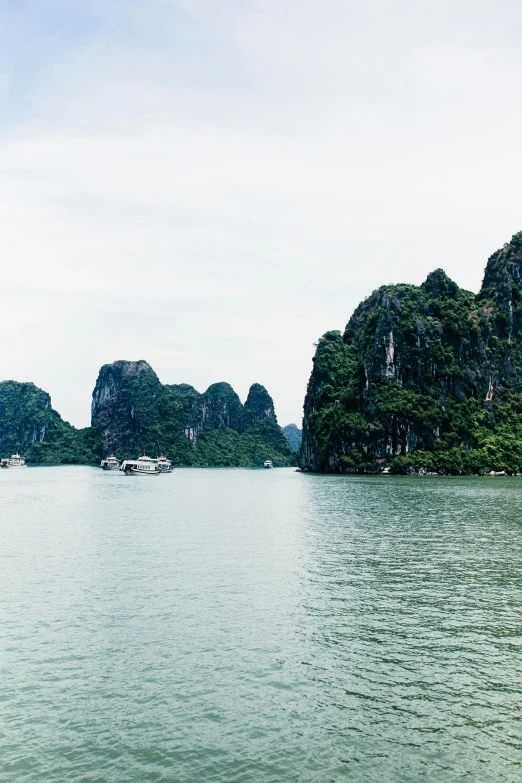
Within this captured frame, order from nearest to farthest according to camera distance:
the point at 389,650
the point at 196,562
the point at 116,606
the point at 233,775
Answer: the point at 233,775 → the point at 389,650 → the point at 116,606 → the point at 196,562

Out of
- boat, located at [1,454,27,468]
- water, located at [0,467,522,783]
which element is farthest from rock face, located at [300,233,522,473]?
water, located at [0,467,522,783]

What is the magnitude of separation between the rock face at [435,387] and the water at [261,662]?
103 m

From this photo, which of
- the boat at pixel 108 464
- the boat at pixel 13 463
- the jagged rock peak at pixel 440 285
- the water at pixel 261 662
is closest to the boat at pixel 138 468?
the boat at pixel 108 464

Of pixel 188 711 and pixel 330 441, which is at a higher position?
pixel 330 441

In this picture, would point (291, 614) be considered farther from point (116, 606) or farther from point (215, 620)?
point (116, 606)

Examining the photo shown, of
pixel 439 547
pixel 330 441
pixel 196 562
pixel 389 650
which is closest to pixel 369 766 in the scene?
pixel 389 650

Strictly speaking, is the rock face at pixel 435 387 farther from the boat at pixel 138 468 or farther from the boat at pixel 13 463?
the boat at pixel 13 463

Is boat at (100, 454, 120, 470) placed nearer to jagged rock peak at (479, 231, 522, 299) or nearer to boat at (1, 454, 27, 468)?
boat at (1, 454, 27, 468)

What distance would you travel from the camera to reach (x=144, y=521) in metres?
47.5

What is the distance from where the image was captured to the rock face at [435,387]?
136125 mm

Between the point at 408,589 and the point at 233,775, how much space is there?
14475 mm

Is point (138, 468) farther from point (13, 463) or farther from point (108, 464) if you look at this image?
point (13, 463)

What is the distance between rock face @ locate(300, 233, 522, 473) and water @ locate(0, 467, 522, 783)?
102869 millimetres

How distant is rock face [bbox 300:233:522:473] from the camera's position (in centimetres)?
13612
